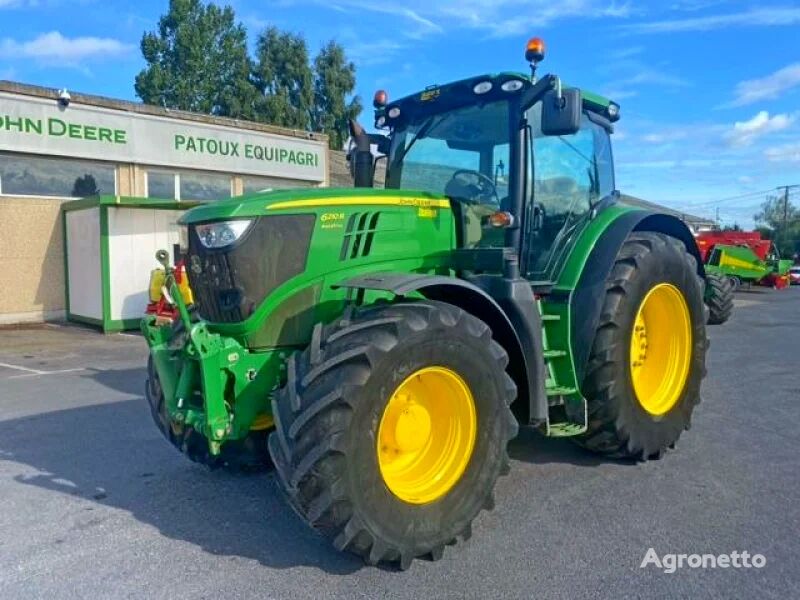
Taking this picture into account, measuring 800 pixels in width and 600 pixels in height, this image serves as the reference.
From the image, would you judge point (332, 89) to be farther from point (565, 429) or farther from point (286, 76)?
point (565, 429)

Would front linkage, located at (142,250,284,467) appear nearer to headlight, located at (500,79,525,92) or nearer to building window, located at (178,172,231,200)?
headlight, located at (500,79,525,92)

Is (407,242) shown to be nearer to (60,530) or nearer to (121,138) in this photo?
(60,530)

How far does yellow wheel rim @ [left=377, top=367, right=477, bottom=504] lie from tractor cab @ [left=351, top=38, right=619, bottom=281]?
1201 millimetres

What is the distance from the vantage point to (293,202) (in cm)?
362

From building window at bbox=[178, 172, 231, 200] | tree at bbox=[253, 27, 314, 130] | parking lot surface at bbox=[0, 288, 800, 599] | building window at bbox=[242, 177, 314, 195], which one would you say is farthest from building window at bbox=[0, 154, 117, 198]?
tree at bbox=[253, 27, 314, 130]

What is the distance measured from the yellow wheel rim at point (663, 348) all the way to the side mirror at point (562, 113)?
1.63 metres

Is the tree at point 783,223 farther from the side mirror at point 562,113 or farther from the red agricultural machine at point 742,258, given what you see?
the side mirror at point 562,113

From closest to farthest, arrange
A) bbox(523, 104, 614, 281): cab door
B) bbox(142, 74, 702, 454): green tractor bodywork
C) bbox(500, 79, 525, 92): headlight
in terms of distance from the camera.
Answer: bbox(142, 74, 702, 454): green tractor bodywork → bbox(500, 79, 525, 92): headlight → bbox(523, 104, 614, 281): cab door

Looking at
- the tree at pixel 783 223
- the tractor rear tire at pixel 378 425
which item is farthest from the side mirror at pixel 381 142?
the tree at pixel 783 223

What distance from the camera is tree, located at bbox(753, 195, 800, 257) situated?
5306 centimetres

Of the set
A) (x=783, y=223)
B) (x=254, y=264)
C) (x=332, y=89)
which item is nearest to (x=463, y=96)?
(x=254, y=264)

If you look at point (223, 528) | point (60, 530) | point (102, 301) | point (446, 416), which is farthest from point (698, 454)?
Result: point (102, 301)

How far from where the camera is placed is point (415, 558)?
10.9 ft

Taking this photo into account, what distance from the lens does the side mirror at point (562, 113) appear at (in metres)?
3.83
